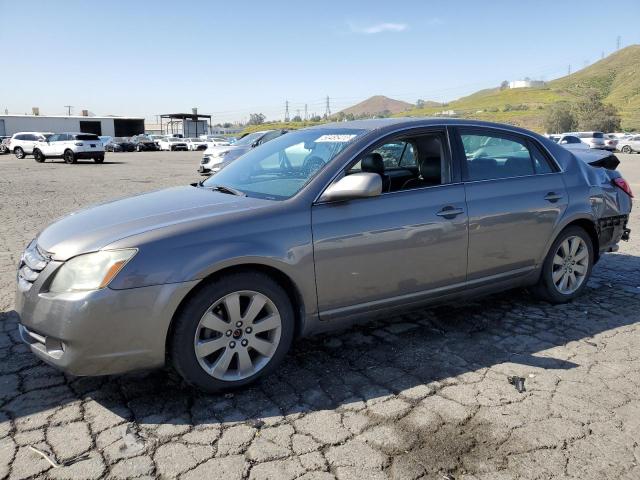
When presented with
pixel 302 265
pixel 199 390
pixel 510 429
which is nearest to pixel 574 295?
pixel 510 429

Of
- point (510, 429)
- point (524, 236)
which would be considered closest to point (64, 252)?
point (510, 429)

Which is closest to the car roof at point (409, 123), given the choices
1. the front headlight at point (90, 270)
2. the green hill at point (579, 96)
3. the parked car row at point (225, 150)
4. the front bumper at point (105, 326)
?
the front bumper at point (105, 326)

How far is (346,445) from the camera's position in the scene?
2645mm

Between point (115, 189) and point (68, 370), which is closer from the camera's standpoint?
point (68, 370)

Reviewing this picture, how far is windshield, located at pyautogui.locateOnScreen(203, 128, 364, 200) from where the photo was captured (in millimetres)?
3582

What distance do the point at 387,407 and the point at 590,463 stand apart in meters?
1.03

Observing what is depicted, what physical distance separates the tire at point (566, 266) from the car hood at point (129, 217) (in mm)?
2636

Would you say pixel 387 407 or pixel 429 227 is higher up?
pixel 429 227

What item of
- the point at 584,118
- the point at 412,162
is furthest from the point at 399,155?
the point at 584,118

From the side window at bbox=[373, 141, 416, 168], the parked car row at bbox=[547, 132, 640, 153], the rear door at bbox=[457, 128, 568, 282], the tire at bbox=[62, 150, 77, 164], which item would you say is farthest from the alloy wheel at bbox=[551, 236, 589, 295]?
the parked car row at bbox=[547, 132, 640, 153]

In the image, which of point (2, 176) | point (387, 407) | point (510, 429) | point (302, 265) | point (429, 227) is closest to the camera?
point (510, 429)

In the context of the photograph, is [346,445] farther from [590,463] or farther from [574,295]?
[574,295]

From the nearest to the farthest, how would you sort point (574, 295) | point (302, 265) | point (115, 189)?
point (302, 265), point (574, 295), point (115, 189)

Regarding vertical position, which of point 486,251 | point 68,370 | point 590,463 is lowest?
point 590,463
